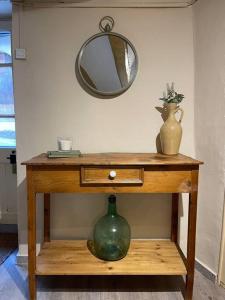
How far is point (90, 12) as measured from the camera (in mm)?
1680

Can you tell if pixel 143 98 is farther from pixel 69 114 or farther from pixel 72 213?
pixel 72 213

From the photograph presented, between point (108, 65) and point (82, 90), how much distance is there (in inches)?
9.6

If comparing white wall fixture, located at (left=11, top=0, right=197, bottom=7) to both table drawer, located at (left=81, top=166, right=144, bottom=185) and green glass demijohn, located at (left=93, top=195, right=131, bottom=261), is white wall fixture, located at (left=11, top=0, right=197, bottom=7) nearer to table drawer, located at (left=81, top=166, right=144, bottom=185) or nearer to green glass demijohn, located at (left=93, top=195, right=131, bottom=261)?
table drawer, located at (left=81, top=166, right=144, bottom=185)

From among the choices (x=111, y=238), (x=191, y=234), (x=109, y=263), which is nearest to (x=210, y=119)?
(x=191, y=234)

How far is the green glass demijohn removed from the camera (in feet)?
5.13

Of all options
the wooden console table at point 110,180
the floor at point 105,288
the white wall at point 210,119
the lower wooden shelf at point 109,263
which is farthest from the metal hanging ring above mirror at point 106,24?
the floor at point 105,288

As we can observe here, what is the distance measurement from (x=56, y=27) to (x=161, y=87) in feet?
2.68

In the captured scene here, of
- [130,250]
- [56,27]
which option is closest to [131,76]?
[56,27]

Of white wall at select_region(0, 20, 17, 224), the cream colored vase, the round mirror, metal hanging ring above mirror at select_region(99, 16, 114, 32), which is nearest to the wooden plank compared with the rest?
the cream colored vase

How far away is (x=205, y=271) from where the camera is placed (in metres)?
1.69

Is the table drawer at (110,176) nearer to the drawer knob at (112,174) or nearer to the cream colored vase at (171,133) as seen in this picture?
the drawer knob at (112,174)

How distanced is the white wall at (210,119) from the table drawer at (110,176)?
22.1 inches

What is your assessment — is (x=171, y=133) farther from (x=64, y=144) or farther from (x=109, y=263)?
(x=109, y=263)

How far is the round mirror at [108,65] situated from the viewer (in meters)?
1.68
